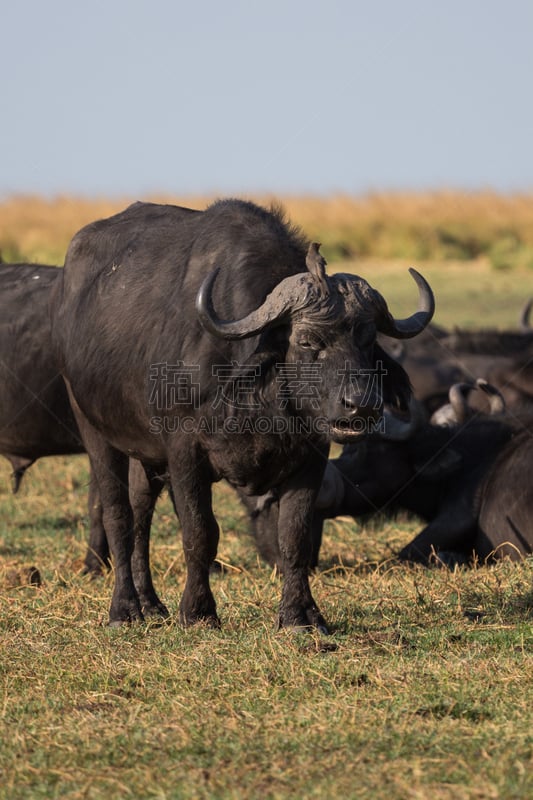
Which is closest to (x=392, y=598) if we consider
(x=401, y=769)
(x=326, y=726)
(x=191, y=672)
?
(x=191, y=672)

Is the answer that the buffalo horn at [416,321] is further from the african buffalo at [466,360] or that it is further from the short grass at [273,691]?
the african buffalo at [466,360]

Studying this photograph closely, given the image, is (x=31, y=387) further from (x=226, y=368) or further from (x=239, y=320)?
(x=239, y=320)

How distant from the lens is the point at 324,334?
5.36m

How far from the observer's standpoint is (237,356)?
5578 mm

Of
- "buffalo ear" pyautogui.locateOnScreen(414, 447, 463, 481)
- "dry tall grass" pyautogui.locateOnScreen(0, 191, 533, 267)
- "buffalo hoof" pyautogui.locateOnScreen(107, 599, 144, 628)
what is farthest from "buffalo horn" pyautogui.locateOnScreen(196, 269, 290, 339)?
"dry tall grass" pyautogui.locateOnScreen(0, 191, 533, 267)

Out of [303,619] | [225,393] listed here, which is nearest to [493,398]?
[303,619]

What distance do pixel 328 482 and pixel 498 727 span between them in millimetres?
3916

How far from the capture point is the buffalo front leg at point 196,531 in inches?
227

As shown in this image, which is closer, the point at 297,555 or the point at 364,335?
the point at 364,335

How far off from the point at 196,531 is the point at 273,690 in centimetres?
125

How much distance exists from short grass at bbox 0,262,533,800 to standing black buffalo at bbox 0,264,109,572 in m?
1.10

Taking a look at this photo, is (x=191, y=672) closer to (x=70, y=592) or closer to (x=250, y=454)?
(x=250, y=454)

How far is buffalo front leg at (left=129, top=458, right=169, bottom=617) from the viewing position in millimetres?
6523

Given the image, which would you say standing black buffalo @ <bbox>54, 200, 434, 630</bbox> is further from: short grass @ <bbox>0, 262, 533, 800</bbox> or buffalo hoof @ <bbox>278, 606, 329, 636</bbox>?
short grass @ <bbox>0, 262, 533, 800</bbox>
